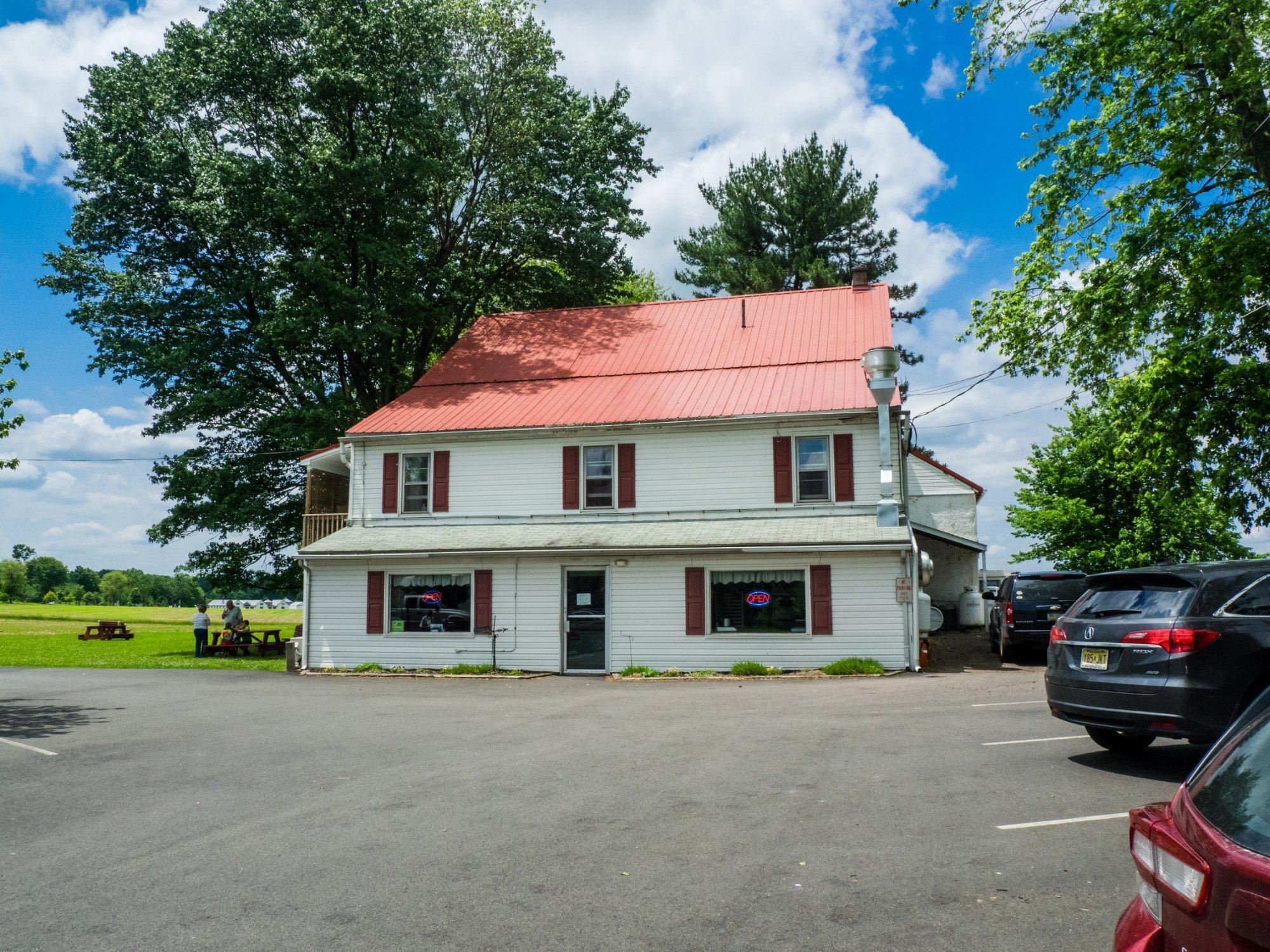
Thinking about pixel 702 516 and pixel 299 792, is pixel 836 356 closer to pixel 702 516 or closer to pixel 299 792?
pixel 702 516

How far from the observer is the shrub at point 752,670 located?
65.0 feet

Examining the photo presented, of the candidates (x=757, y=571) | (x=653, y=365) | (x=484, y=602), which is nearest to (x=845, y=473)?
(x=757, y=571)

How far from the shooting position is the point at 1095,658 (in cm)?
806

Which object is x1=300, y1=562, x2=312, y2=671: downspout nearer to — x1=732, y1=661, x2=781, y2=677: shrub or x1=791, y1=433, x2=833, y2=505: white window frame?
x1=732, y1=661, x2=781, y2=677: shrub

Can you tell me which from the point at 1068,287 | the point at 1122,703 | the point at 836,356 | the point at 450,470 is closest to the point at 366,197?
the point at 450,470

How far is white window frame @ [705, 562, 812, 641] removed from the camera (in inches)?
791

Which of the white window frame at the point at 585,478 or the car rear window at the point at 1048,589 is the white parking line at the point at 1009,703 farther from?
the white window frame at the point at 585,478

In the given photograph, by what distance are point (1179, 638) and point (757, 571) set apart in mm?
13083

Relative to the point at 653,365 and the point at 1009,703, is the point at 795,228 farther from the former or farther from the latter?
the point at 1009,703

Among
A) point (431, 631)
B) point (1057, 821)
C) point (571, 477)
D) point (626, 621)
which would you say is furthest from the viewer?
point (571, 477)

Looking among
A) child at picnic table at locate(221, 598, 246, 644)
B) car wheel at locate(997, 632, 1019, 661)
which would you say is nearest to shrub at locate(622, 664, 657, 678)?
car wheel at locate(997, 632, 1019, 661)

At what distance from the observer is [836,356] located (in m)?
24.5

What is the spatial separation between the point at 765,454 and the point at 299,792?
601 inches

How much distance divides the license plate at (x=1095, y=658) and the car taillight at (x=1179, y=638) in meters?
0.36
